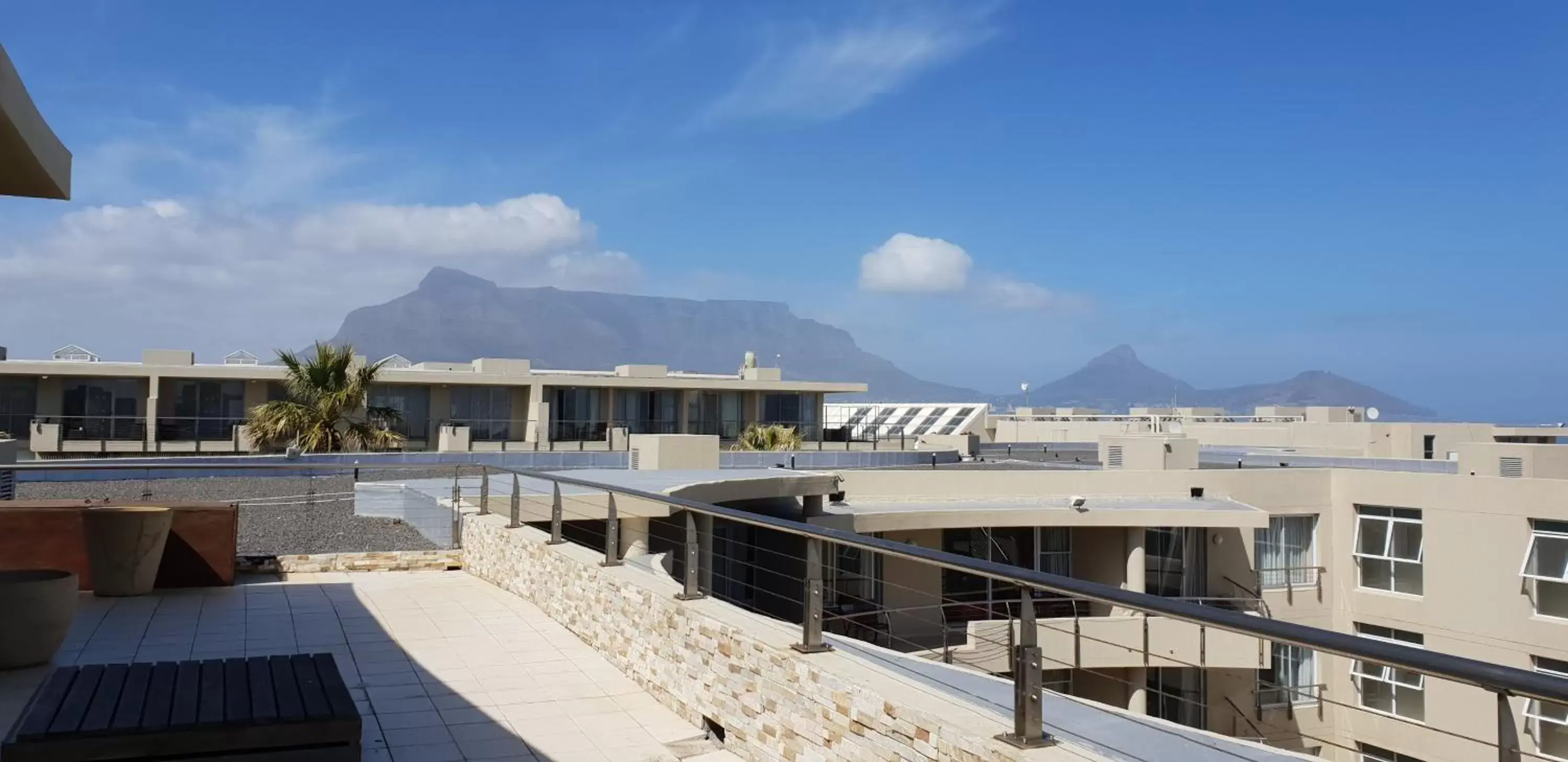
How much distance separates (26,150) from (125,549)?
5.90 metres

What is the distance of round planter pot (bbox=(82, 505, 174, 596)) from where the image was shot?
34.1 ft

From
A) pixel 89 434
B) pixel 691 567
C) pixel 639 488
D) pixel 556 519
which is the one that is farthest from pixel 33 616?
pixel 89 434

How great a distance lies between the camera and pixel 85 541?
34.3ft

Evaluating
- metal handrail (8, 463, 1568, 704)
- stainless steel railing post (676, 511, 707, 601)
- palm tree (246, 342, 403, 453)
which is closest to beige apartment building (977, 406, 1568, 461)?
palm tree (246, 342, 403, 453)

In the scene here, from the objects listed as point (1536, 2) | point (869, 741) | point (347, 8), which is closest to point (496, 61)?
point (347, 8)

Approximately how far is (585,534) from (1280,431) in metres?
41.5

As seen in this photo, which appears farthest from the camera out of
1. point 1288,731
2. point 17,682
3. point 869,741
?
point 1288,731

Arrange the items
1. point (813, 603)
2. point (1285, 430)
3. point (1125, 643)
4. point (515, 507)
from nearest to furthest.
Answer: point (813, 603)
point (515, 507)
point (1125, 643)
point (1285, 430)

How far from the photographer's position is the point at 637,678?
7875mm

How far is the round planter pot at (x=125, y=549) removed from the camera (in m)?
10.4

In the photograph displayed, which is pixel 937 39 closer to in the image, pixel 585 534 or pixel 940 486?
pixel 940 486

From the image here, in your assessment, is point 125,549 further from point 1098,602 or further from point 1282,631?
point 1282,631

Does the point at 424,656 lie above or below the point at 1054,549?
above

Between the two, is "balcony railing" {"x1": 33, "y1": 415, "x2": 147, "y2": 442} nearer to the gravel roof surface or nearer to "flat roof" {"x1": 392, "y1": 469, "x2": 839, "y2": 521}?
the gravel roof surface
